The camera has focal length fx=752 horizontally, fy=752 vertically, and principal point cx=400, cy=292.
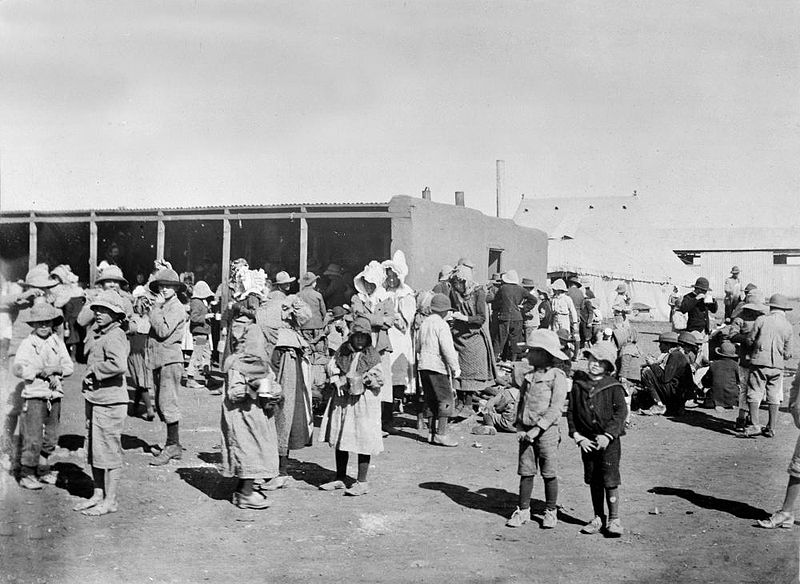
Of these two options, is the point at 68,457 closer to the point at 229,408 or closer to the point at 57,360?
the point at 57,360

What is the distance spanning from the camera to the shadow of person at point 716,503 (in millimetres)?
6062

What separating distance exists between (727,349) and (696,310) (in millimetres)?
1923

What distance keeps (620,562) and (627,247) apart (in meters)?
30.2

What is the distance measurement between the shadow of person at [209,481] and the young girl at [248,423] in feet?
1.16

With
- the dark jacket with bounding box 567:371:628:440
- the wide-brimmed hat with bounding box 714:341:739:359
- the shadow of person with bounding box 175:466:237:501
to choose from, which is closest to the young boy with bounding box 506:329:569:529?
the dark jacket with bounding box 567:371:628:440

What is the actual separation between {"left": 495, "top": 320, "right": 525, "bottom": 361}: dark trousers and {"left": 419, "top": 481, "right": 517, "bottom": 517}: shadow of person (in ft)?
22.6

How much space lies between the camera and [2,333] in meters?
7.45

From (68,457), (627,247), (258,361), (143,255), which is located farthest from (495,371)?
(627,247)

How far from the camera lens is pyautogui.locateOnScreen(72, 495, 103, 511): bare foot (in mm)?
5785

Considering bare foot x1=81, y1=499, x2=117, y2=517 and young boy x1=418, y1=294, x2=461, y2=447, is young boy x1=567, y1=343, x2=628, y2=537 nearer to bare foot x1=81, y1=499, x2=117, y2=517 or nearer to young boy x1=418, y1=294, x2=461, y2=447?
young boy x1=418, y1=294, x2=461, y2=447

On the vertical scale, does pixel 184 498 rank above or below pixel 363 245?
below

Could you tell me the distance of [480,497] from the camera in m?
6.48

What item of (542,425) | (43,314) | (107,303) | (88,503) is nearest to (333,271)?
(43,314)

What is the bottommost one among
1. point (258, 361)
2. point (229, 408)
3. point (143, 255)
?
point (229, 408)
